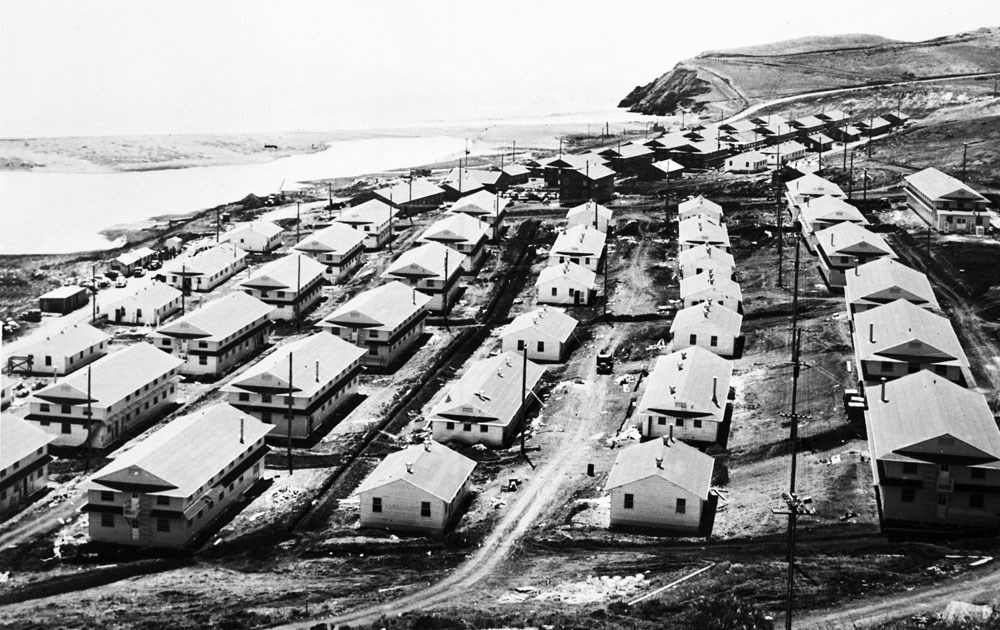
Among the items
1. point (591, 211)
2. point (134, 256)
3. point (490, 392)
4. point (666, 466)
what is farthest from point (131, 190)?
point (666, 466)

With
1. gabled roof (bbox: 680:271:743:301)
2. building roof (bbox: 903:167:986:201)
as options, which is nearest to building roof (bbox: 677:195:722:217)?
building roof (bbox: 903:167:986:201)

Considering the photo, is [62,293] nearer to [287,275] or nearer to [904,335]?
[287,275]

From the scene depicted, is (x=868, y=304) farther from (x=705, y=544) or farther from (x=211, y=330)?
(x=211, y=330)

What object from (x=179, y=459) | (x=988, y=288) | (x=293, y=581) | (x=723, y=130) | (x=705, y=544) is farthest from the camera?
(x=723, y=130)

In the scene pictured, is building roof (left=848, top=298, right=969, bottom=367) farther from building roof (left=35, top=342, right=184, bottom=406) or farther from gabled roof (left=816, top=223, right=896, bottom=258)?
building roof (left=35, top=342, right=184, bottom=406)

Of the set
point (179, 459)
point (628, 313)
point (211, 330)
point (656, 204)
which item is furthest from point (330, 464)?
point (656, 204)

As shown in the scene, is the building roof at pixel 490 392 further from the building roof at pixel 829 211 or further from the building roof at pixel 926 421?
the building roof at pixel 829 211

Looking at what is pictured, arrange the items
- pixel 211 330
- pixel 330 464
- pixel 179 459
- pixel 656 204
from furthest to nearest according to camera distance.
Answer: pixel 656 204 < pixel 211 330 < pixel 330 464 < pixel 179 459
